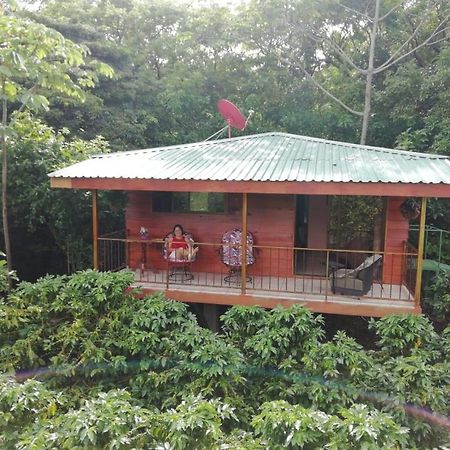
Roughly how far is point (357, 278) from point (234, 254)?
2.24 metres

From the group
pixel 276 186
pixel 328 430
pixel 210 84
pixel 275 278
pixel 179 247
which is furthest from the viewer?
pixel 210 84

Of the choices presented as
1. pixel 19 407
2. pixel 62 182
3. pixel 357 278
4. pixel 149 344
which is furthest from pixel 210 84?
pixel 19 407

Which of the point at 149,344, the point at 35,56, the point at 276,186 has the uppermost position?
the point at 35,56

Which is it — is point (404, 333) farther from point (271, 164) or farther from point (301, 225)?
point (301, 225)

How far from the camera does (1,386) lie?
15.5 ft

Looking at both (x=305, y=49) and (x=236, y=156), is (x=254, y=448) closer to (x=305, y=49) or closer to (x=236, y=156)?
(x=236, y=156)

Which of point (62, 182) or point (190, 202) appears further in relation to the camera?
point (190, 202)

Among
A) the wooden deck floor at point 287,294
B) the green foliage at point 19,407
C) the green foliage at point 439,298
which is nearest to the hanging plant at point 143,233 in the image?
the wooden deck floor at point 287,294

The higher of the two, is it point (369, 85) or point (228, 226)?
point (369, 85)

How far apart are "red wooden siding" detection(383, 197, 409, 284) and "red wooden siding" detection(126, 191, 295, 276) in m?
1.82

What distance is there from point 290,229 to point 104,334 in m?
4.17

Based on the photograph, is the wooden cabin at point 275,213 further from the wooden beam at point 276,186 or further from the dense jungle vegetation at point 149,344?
the dense jungle vegetation at point 149,344

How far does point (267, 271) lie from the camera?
8.38m

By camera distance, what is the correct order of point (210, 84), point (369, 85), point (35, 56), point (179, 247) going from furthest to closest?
point (210, 84) → point (369, 85) → point (179, 247) → point (35, 56)
